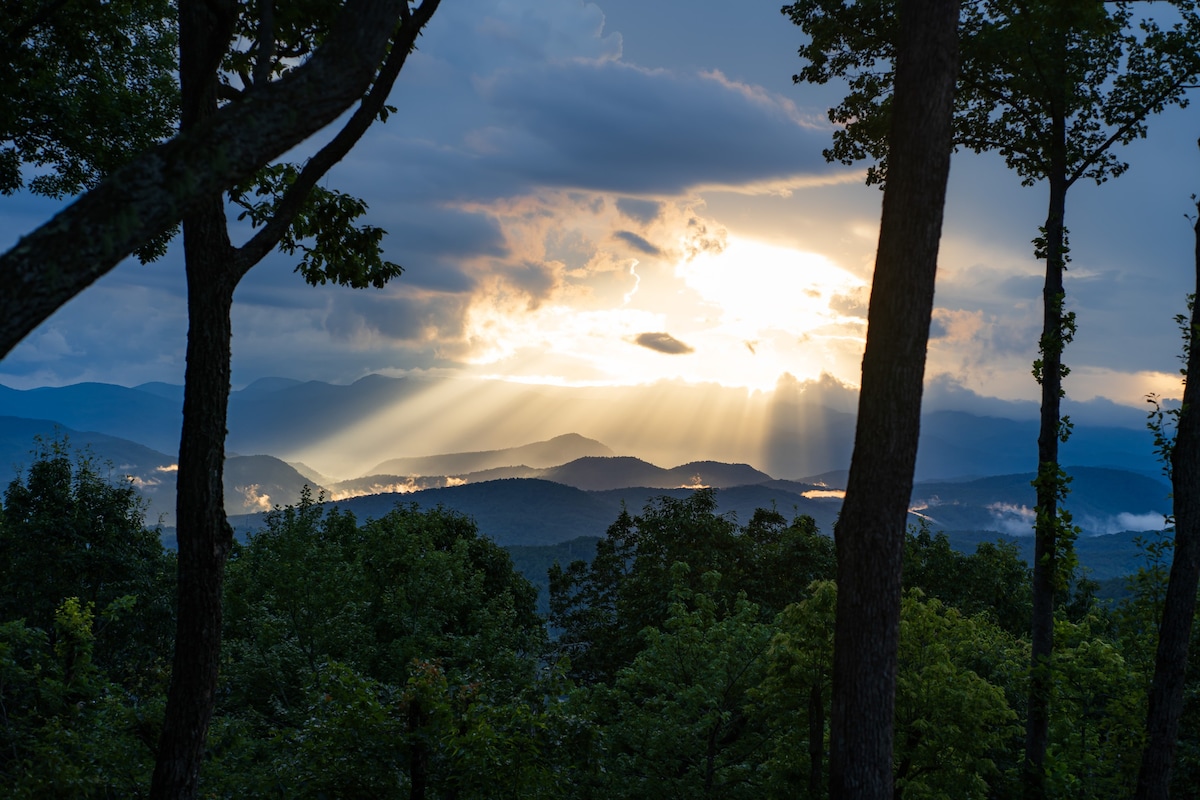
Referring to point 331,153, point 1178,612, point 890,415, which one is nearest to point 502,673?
point 1178,612

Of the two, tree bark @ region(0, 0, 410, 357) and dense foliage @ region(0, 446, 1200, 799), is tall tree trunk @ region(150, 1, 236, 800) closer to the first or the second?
tree bark @ region(0, 0, 410, 357)

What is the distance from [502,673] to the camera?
23.9 metres

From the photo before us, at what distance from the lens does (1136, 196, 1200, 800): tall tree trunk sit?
10.5m

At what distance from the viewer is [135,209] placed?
12.0 feet

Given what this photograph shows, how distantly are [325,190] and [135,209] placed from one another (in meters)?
5.89

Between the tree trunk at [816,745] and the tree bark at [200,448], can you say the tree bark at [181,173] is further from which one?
the tree trunk at [816,745]


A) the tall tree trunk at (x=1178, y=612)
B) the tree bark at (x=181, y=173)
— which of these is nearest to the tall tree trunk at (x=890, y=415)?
the tree bark at (x=181, y=173)

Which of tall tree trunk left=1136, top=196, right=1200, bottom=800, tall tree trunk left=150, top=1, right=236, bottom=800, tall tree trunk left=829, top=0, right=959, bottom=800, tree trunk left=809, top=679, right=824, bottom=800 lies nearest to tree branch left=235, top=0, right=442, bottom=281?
tall tree trunk left=150, top=1, right=236, bottom=800

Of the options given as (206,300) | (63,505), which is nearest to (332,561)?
(63,505)

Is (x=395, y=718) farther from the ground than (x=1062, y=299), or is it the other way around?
(x=1062, y=299)

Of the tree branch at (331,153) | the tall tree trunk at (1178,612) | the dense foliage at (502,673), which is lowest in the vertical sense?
the dense foliage at (502,673)

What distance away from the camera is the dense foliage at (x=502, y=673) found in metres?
11.0

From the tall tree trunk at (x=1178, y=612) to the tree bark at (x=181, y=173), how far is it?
11203 mm

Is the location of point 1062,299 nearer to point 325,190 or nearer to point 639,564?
point 325,190
